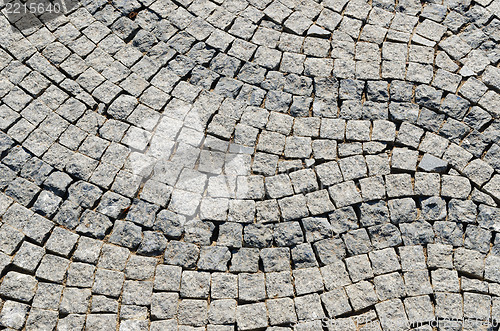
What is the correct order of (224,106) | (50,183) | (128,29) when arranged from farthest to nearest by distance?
(128,29), (224,106), (50,183)

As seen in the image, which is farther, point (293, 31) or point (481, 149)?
point (293, 31)

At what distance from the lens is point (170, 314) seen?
4.22 metres

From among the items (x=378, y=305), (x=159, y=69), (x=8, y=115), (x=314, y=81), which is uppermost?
Result: (x=314, y=81)

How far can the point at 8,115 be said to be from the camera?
493 centimetres

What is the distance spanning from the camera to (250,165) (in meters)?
4.84

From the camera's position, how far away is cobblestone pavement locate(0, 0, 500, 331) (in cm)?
427

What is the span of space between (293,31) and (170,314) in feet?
10.9

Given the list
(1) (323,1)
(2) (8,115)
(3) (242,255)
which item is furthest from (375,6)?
(2) (8,115)

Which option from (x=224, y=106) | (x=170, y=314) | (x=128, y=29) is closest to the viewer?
(x=170, y=314)

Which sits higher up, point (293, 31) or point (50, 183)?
point (293, 31)

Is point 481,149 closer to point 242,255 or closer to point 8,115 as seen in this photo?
point 242,255

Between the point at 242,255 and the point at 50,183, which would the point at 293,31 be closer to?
the point at 242,255

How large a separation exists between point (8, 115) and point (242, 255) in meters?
2.76

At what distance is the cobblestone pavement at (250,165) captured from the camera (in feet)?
14.0
